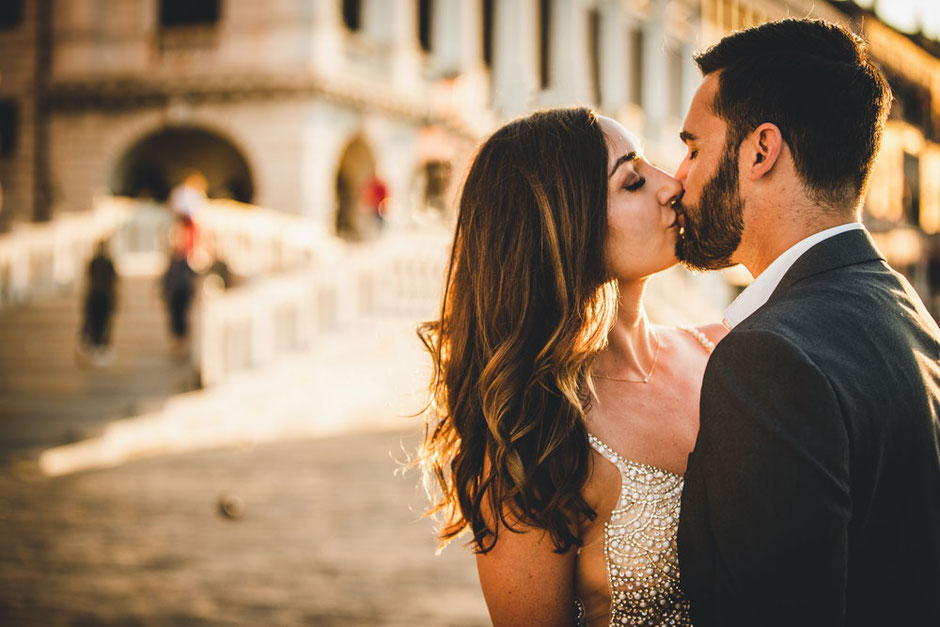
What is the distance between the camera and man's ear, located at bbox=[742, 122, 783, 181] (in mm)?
2018

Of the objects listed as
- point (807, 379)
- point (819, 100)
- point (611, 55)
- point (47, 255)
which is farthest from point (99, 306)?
point (611, 55)

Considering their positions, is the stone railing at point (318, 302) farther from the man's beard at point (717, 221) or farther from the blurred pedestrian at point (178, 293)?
the man's beard at point (717, 221)

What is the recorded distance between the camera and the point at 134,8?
75.4 feet

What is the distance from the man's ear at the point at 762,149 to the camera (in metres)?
2.02

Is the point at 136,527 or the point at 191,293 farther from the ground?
the point at 191,293

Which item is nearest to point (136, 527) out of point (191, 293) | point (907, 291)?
point (191, 293)

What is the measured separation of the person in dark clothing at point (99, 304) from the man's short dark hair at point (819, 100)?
12.6 m

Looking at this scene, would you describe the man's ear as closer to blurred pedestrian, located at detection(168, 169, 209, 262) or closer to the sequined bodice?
the sequined bodice

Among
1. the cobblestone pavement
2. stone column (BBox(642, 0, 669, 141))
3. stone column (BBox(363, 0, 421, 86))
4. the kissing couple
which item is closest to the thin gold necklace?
the kissing couple

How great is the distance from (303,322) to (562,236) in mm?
11685

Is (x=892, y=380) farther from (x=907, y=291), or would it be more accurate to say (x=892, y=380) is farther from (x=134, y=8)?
(x=134, y=8)

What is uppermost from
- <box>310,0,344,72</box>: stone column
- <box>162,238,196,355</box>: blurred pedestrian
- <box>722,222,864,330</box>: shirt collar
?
<box>310,0,344,72</box>: stone column

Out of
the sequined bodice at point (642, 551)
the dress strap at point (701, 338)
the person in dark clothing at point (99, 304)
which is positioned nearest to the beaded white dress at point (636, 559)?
the sequined bodice at point (642, 551)

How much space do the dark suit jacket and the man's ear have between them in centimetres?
29
